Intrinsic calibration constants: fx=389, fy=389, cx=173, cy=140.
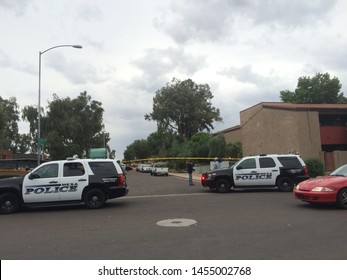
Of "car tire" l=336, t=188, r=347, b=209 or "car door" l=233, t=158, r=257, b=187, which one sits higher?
"car door" l=233, t=158, r=257, b=187

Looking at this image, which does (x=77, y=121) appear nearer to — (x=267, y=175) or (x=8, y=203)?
(x=267, y=175)

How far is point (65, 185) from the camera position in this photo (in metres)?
13.2

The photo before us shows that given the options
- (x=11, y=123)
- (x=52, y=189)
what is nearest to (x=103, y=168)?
(x=52, y=189)

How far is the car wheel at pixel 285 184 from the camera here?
701 inches

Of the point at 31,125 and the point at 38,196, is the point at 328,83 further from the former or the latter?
the point at 38,196

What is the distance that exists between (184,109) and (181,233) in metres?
61.1

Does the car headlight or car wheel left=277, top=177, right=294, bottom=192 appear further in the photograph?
car wheel left=277, top=177, right=294, bottom=192

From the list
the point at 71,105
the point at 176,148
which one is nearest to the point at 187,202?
the point at 176,148

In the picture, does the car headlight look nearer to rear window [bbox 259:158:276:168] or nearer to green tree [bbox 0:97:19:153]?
rear window [bbox 259:158:276:168]

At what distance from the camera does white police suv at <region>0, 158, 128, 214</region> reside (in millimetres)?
13016

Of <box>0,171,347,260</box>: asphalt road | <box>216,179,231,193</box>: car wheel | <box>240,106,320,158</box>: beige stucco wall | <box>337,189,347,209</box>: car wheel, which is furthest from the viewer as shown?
<box>240,106,320,158</box>: beige stucco wall

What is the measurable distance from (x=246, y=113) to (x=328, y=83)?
19498mm

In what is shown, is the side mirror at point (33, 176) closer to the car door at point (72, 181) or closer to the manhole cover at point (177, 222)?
the car door at point (72, 181)

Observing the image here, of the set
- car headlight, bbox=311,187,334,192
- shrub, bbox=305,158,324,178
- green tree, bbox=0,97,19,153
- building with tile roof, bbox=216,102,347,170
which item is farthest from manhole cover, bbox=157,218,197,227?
green tree, bbox=0,97,19,153
